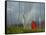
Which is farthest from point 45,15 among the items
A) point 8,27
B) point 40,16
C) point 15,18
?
point 8,27

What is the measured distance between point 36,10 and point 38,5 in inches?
2.9

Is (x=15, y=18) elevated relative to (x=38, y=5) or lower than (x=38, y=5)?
lower

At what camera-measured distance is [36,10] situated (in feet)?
3.51

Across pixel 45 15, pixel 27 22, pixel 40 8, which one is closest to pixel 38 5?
pixel 40 8

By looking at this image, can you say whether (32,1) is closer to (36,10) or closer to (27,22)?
(36,10)

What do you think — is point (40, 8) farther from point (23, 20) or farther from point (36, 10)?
point (23, 20)

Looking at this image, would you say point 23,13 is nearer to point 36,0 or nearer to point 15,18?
point 15,18

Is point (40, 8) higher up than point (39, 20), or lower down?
higher up

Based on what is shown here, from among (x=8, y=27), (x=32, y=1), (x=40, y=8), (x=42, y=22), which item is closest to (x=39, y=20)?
(x=42, y=22)

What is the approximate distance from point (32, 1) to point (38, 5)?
0.10 meters

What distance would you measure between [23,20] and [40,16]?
0.23 metres

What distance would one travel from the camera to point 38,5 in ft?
3.55

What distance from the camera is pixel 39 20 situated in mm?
1072

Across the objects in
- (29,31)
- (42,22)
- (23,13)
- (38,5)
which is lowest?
(29,31)
